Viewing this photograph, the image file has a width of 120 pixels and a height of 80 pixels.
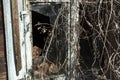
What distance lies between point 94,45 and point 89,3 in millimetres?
415

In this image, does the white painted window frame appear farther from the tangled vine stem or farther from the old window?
the tangled vine stem

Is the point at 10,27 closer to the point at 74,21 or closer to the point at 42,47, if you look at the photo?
the point at 42,47

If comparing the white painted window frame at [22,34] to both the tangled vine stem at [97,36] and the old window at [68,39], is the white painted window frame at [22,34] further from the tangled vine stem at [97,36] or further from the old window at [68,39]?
the tangled vine stem at [97,36]

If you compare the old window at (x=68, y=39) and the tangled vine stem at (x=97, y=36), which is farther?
the tangled vine stem at (x=97, y=36)

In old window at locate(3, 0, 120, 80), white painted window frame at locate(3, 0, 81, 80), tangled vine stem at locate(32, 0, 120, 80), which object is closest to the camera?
white painted window frame at locate(3, 0, 81, 80)

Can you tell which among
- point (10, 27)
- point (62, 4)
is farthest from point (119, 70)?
point (10, 27)

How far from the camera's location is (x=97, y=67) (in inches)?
109

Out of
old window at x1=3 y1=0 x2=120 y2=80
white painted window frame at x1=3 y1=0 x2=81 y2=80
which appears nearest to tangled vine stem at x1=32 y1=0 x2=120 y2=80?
old window at x1=3 y1=0 x2=120 y2=80

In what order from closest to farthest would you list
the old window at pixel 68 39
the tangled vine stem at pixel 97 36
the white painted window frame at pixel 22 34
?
the white painted window frame at pixel 22 34
the old window at pixel 68 39
the tangled vine stem at pixel 97 36

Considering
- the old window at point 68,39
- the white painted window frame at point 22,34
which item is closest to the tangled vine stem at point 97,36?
the old window at point 68,39

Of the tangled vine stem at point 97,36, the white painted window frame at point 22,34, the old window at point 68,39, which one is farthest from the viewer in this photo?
the tangled vine stem at point 97,36

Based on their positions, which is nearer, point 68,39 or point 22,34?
point 22,34

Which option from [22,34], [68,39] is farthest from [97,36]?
[22,34]

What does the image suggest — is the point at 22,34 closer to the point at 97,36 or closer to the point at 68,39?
the point at 68,39
